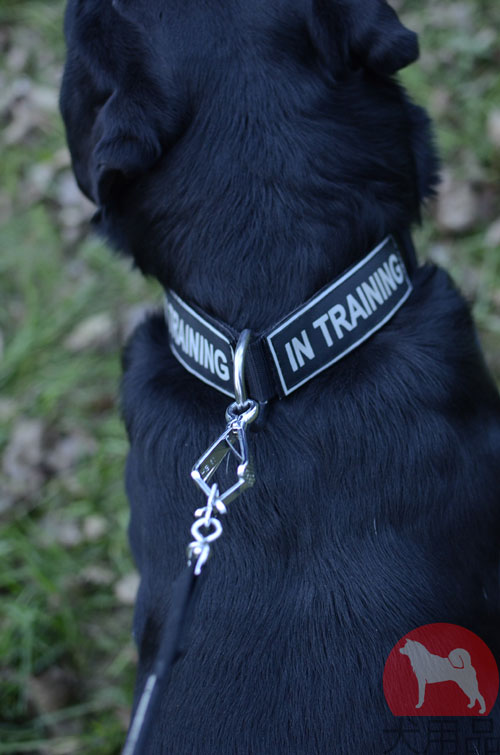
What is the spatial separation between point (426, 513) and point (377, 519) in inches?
3.8

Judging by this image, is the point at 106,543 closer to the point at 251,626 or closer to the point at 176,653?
the point at 251,626

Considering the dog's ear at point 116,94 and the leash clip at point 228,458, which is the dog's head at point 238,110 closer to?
the dog's ear at point 116,94

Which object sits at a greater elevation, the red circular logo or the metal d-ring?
the metal d-ring

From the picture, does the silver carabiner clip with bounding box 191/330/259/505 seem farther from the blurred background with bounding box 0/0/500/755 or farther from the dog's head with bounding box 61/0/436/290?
the blurred background with bounding box 0/0/500/755

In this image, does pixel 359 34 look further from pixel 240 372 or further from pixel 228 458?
pixel 228 458

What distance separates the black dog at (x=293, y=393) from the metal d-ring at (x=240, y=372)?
0.35ft

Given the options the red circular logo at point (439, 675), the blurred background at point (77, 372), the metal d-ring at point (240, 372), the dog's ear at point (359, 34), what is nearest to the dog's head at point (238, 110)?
the dog's ear at point (359, 34)

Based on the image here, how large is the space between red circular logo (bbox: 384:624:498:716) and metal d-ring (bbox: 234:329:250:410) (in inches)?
19.5

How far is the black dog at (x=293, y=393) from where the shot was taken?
1.24 m

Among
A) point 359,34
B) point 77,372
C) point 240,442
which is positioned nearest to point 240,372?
point 240,442

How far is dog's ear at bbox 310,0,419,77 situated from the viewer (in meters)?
1.46

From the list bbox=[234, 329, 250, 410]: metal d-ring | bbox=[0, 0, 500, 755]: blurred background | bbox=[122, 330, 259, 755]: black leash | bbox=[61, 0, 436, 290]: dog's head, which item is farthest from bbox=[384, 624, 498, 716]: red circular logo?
bbox=[0, 0, 500, 755]: blurred background

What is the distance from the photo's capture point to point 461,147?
2.82 meters

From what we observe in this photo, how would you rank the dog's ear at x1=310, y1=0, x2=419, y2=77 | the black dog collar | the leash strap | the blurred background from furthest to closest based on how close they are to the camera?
the blurred background → the dog's ear at x1=310, y1=0, x2=419, y2=77 → the black dog collar → the leash strap
